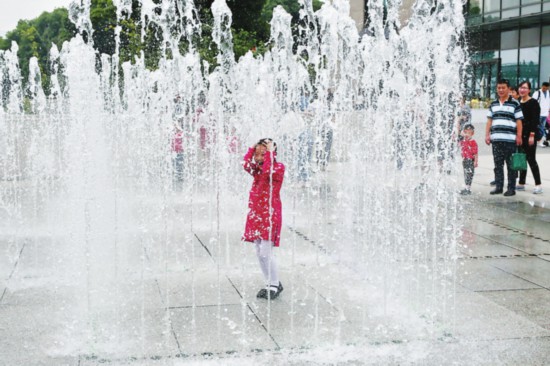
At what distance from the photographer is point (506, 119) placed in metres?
10.2

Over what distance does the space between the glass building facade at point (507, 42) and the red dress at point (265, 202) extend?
23.7 meters

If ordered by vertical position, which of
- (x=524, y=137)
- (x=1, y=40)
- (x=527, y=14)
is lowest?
(x=524, y=137)

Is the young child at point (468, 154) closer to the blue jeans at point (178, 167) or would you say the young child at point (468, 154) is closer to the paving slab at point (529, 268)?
the paving slab at point (529, 268)

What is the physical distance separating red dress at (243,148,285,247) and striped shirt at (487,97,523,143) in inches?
242

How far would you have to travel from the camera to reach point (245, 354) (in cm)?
411

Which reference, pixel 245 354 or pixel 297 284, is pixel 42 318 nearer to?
pixel 245 354

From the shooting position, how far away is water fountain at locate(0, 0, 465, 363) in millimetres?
4672

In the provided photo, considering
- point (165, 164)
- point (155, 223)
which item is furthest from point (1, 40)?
point (155, 223)

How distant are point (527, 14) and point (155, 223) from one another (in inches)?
926

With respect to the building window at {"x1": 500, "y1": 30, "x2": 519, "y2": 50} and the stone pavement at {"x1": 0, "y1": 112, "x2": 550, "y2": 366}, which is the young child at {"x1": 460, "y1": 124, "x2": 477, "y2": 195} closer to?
the stone pavement at {"x1": 0, "y1": 112, "x2": 550, "y2": 366}

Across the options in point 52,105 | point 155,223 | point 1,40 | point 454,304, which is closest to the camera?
point 454,304

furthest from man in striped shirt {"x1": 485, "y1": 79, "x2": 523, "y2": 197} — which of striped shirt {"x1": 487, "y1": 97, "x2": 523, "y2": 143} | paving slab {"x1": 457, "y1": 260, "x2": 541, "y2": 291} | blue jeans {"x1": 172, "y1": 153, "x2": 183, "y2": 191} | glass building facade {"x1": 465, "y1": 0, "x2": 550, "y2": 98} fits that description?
glass building facade {"x1": 465, "y1": 0, "x2": 550, "y2": 98}

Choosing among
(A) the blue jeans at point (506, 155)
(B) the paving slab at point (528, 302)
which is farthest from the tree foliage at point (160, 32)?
(B) the paving slab at point (528, 302)

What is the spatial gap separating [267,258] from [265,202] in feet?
1.39
